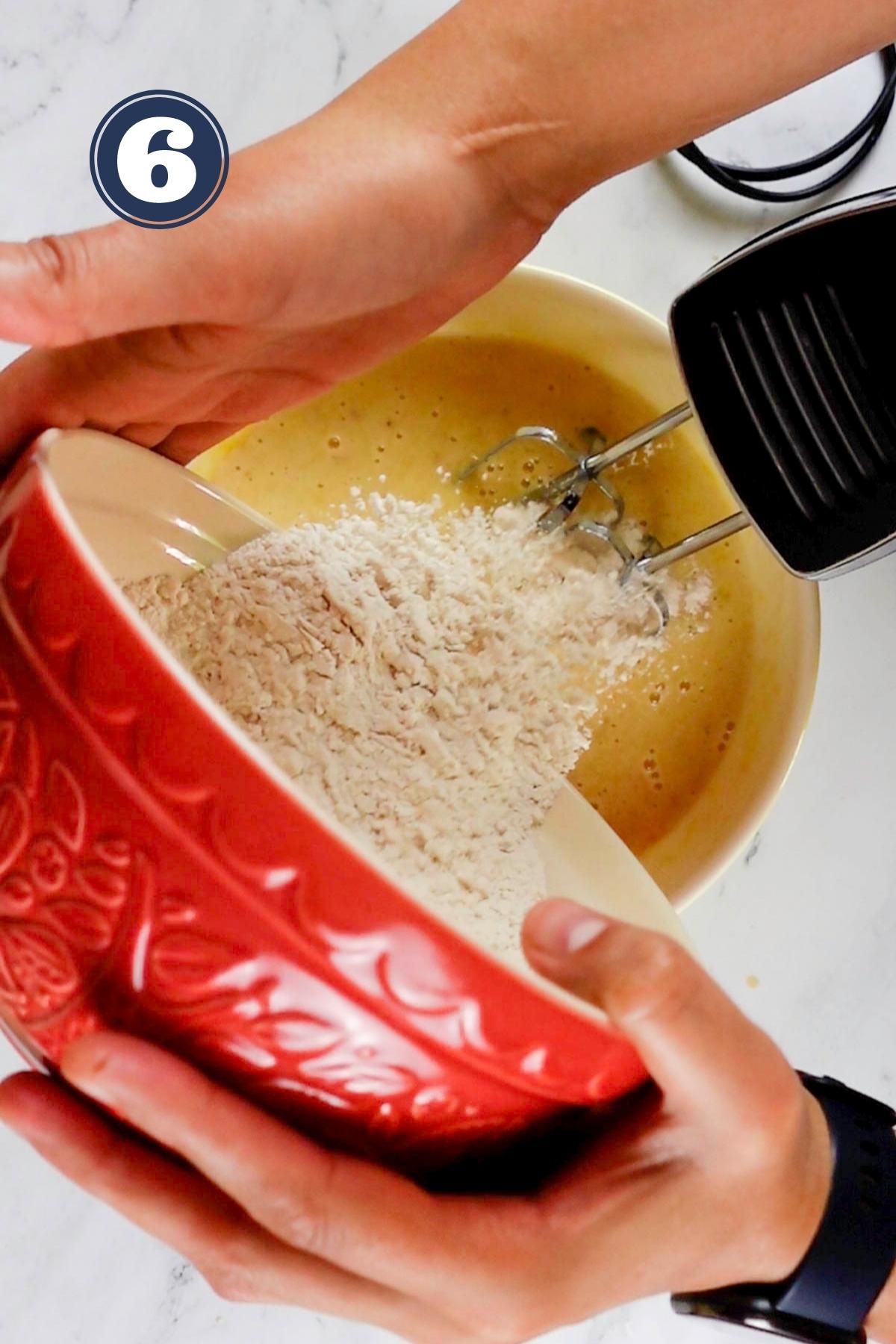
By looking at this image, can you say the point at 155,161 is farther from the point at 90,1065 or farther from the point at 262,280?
the point at 90,1065

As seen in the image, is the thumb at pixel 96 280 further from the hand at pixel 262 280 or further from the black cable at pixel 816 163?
the black cable at pixel 816 163

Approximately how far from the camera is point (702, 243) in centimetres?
60

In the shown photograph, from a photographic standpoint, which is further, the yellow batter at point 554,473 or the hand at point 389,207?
the yellow batter at point 554,473

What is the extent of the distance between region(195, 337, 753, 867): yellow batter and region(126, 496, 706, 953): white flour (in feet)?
0.18

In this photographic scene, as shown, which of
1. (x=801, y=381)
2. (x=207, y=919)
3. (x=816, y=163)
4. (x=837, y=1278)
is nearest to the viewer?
Result: (x=207, y=919)

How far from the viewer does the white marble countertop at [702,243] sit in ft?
1.92

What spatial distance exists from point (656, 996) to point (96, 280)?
0.27 meters

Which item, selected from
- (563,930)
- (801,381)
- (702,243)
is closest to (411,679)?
(563,930)

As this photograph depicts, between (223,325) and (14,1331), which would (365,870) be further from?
(14,1331)

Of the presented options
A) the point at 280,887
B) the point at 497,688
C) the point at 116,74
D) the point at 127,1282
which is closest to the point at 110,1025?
the point at 280,887

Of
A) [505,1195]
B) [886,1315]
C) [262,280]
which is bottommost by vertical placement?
[886,1315]

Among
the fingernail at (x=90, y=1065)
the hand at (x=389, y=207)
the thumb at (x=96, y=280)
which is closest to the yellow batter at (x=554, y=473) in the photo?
the hand at (x=389, y=207)

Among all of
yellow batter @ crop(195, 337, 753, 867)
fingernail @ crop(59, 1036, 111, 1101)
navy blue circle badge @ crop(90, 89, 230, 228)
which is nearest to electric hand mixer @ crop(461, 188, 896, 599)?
yellow batter @ crop(195, 337, 753, 867)

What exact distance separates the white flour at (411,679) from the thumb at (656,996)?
0.14 ft
